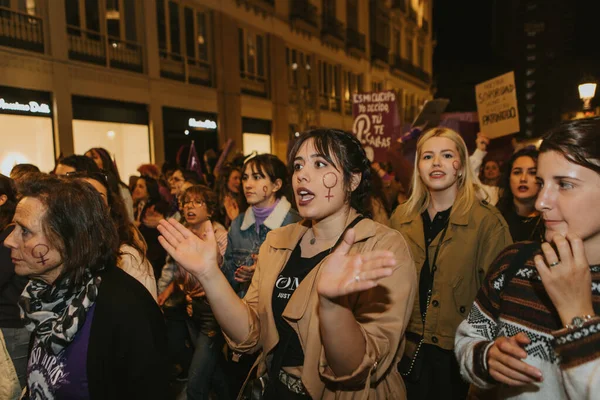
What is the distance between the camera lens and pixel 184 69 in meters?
16.7

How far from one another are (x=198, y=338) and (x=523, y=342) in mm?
3225

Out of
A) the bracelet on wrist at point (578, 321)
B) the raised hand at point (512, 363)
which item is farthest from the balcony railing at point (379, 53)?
the bracelet on wrist at point (578, 321)

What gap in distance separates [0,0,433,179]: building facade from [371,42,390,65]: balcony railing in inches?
141

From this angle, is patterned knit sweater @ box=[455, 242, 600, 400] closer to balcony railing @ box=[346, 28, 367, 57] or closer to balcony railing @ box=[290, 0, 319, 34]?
balcony railing @ box=[290, 0, 319, 34]

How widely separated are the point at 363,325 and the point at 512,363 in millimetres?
657

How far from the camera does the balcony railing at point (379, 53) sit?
3244 cm

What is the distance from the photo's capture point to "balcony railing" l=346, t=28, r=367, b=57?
28.9m

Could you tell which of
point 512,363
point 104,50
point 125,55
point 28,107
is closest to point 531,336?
point 512,363

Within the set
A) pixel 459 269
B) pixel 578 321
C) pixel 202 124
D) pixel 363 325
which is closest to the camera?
pixel 578 321

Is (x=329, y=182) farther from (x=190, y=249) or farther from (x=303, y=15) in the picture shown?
(x=303, y=15)

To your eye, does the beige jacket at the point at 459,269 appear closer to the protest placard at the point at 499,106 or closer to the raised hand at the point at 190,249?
the raised hand at the point at 190,249

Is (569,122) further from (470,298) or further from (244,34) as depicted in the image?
(244,34)

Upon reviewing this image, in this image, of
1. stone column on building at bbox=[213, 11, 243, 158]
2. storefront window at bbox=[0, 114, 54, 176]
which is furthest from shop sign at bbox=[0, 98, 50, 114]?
stone column on building at bbox=[213, 11, 243, 158]

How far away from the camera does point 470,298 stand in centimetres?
333
